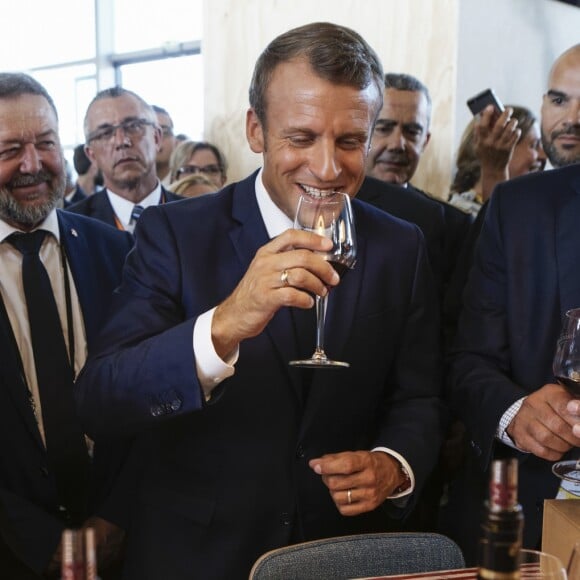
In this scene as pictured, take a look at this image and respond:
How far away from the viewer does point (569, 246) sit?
2076 mm

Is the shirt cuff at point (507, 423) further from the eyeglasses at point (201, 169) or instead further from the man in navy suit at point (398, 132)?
the eyeglasses at point (201, 169)

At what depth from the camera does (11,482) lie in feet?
7.16

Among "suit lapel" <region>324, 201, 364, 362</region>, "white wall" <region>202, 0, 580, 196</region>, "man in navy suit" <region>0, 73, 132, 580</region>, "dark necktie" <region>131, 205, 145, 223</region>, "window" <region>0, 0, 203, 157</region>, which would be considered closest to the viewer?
"suit lapel" <region>324, 201, 364, 362</region>

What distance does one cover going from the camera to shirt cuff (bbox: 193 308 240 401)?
1.64 meters

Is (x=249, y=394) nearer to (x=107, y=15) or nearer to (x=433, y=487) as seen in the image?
(x=433, y=487)

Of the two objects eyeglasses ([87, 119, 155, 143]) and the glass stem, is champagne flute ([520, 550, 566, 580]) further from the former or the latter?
eyeglasses ([87, 119, 155, 143])

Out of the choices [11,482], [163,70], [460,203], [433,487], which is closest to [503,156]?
[460,203]

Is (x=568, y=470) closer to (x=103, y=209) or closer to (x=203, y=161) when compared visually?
(x=103, y=209)

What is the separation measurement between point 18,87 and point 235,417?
1200 mm

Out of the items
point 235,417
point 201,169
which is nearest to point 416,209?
point 235,417

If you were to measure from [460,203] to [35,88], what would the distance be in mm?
2073

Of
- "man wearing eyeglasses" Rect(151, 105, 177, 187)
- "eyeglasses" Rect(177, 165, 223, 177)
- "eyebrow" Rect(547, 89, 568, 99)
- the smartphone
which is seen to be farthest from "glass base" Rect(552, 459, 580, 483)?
"man wearing eyeglasses" Rect(151, 105, 177, 187)

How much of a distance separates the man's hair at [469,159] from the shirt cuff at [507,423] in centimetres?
213

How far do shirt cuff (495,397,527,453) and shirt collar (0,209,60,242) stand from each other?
1342 mm
